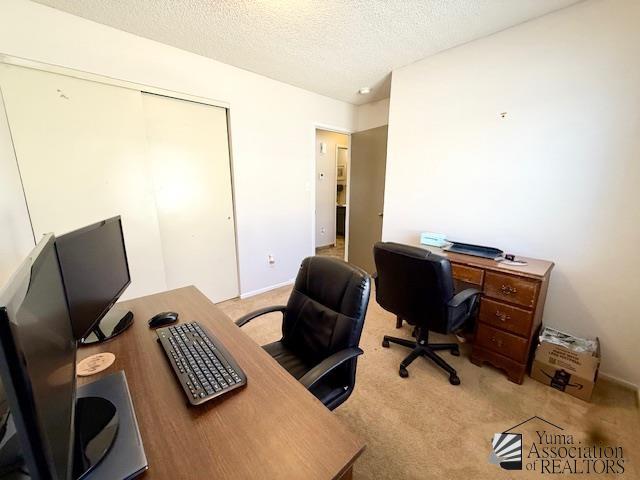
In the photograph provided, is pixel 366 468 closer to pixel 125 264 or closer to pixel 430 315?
pixel 430 315

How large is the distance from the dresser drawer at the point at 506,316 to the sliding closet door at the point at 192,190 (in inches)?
96.8

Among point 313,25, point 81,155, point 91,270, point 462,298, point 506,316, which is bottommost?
point 506,316

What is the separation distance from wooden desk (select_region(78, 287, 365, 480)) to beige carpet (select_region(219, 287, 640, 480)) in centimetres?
84

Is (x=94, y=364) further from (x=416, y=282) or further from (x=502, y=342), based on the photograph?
(x=502, y=342)

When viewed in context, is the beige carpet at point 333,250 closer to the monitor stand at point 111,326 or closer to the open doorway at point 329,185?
the open doorway at point 329,185

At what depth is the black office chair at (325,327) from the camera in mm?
1092

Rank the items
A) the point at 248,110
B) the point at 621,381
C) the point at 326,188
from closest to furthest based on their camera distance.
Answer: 1. the point at 621,381
2. the point at 248,110
3. the point at 326,188

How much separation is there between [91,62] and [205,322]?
2.16 meters

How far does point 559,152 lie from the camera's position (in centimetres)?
185

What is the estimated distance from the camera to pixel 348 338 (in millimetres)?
1093

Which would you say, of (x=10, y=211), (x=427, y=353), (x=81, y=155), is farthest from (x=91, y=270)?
(x=427, y=353)

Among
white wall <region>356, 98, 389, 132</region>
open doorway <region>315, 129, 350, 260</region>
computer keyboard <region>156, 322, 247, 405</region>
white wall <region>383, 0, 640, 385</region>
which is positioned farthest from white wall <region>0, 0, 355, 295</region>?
computer keyboard <region>156, 322, 247, 405</region>

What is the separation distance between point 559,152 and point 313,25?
2005 mm

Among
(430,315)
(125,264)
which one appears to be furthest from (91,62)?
(430,315)
